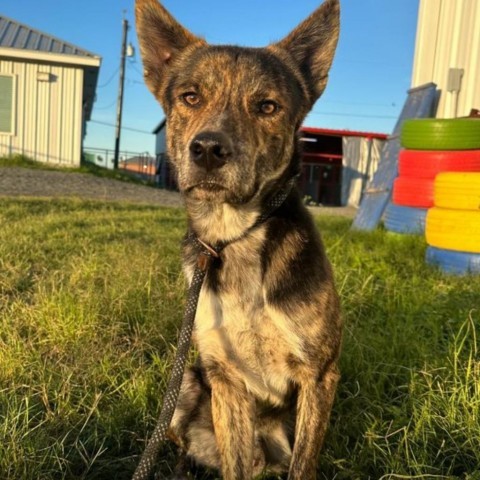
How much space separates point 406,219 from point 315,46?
4119 millimetres

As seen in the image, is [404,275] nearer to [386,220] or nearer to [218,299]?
[386,220]

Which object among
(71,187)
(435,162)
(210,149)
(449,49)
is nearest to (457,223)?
(435,162)

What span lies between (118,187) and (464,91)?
1108cm

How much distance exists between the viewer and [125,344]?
10.3 feet

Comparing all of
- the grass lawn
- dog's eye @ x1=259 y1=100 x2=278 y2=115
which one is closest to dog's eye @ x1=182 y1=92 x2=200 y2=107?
dog's eye @ x1=259 y1=100 x2=278 y2=115

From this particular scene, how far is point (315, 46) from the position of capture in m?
2.67

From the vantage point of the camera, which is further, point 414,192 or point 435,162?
point 414,192

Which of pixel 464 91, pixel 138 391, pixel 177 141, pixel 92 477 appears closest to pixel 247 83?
pixel 177 141

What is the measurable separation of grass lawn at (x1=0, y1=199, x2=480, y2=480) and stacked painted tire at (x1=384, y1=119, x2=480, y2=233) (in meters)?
1.50


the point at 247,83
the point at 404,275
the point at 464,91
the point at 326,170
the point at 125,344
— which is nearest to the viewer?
the point at 247,83

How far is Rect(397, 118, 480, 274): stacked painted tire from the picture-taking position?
4711 mm

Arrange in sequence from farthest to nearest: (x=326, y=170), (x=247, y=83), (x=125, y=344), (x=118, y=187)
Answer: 1. (x=326, y=170)
2. (x=118, y=187)
3. (x=125, y=344)
4. (x=247, y=83)

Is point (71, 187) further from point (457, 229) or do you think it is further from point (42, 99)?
point (457, 229)

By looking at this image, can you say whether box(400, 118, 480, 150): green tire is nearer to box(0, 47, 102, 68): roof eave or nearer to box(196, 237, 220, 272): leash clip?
box(196, 237, 220, 272): leash clip
